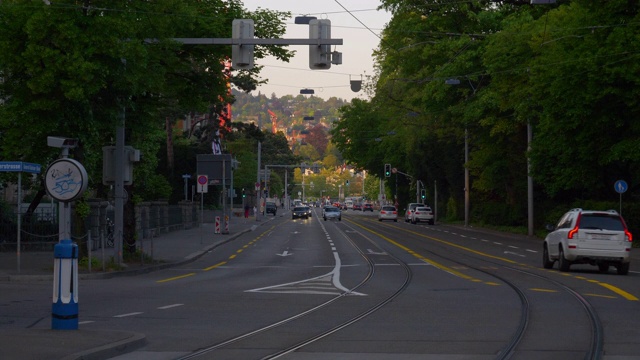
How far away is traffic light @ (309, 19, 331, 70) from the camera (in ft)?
72.8

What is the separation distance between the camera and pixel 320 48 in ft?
72.9

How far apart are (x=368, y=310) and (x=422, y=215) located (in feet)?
215

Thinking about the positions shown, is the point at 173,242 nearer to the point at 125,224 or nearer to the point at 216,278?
the point at 125,224

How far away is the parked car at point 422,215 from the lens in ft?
266

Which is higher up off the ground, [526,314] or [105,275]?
[526,314]

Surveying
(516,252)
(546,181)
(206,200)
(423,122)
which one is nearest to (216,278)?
(516,252)

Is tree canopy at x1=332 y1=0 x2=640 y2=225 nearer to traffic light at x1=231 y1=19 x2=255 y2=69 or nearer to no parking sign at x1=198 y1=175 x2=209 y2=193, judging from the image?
no parking sign at x1=198 y1=175 x2=209 y2=193

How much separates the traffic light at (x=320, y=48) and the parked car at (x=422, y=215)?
5948cm

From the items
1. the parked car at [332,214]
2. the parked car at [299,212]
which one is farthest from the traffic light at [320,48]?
the parked car at [299,212]

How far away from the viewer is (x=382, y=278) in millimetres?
24141

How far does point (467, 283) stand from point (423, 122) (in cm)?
5499

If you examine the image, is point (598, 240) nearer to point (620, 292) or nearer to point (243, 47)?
point (620, 292)

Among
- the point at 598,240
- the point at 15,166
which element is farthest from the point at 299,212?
the point at 15,166

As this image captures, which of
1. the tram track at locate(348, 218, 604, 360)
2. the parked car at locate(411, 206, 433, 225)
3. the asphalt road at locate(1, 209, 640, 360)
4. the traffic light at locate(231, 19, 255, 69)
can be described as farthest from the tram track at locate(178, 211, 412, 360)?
the parked car at locate(411, 206, 433, 225)
